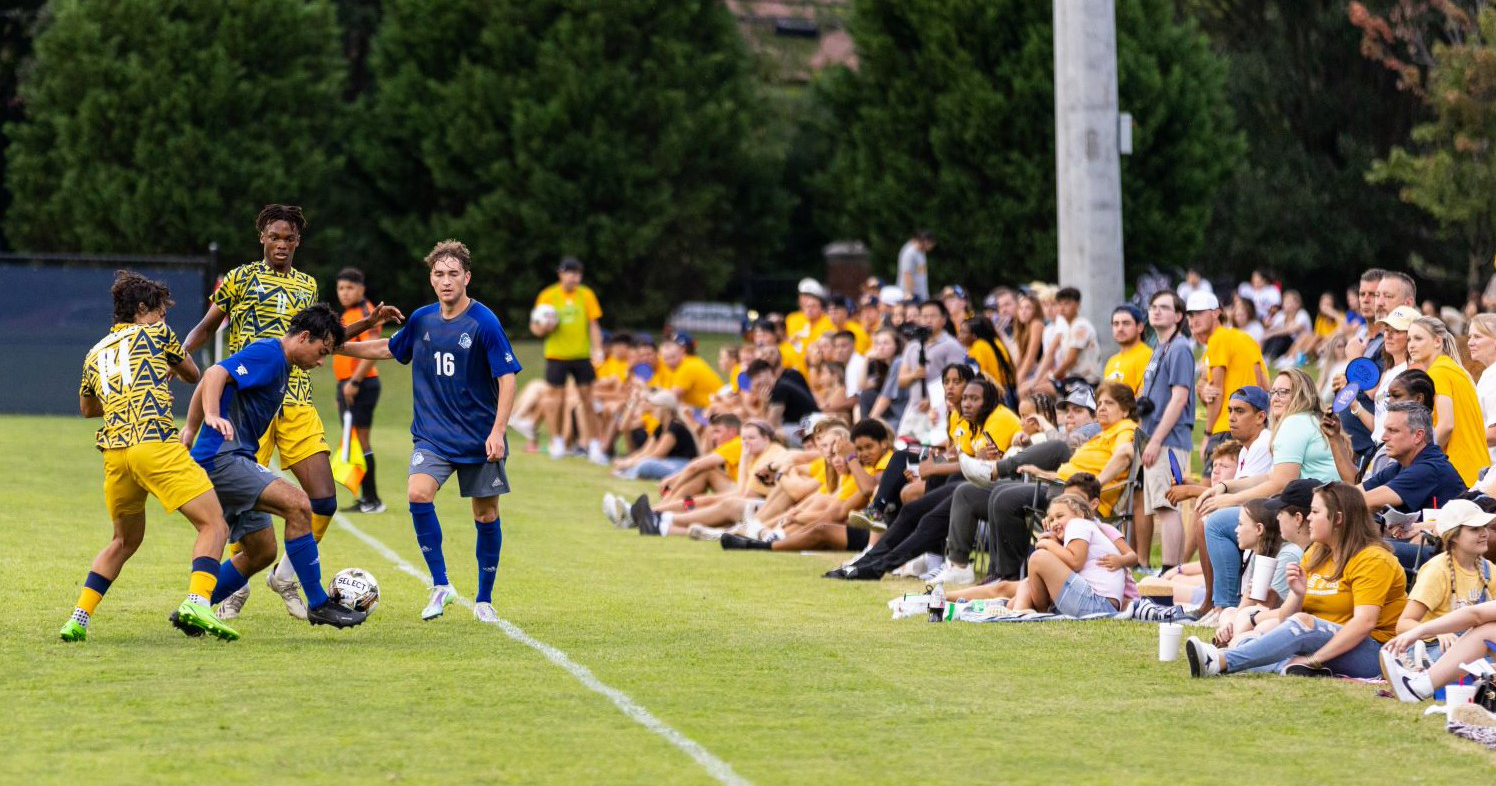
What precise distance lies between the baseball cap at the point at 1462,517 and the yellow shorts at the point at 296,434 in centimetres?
538

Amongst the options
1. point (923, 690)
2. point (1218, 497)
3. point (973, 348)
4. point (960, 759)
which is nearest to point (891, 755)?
point (960, 759)

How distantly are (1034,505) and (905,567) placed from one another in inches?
49.1

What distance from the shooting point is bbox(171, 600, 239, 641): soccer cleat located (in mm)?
9438

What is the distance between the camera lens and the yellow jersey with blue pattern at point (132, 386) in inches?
364

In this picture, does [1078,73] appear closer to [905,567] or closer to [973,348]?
[973,348]

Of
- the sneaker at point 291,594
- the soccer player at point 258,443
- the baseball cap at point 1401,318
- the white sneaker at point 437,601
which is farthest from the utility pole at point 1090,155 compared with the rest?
the soccer player at point 258,443

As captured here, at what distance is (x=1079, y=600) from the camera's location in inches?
432

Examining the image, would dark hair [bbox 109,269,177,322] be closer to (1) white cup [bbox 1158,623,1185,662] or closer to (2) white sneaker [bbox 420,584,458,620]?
(2) white sneaker [bbox 420,584,458,620]

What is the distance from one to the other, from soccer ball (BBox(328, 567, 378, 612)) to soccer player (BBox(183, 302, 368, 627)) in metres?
0.04

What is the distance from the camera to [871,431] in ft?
47.3

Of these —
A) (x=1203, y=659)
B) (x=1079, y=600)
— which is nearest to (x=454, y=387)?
(x=1079, y=600)

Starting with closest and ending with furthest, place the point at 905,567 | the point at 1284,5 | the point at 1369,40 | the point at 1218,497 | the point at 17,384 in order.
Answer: the point at 1218,497 < the point at 905,567 < the point at 17,384 < the point at 1369,40 < the point at 1284,5

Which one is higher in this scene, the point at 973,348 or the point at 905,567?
the point at 973,348

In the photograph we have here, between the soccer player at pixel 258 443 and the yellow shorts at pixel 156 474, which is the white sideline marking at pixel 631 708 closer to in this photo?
the soccer player at pixel 258 443
